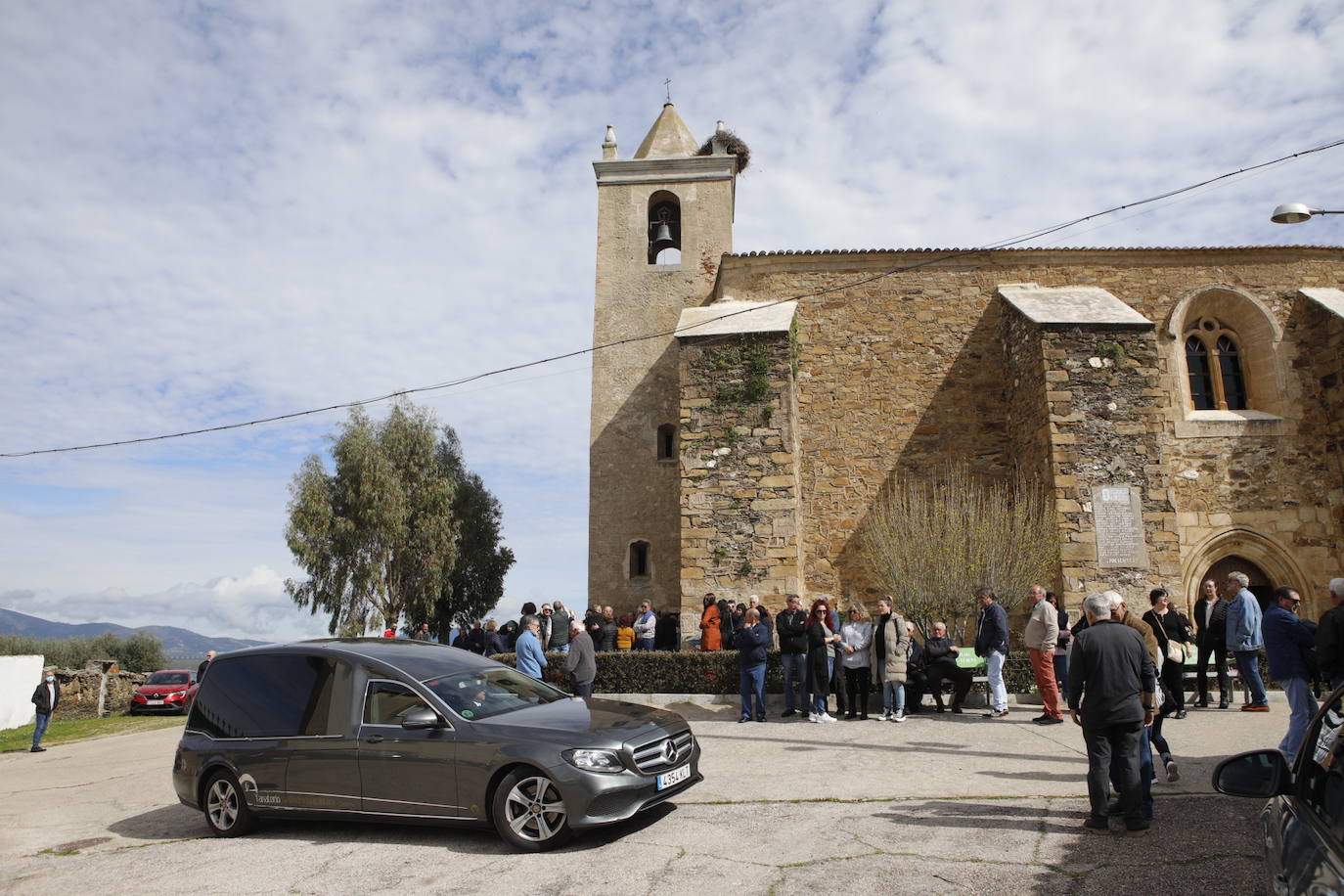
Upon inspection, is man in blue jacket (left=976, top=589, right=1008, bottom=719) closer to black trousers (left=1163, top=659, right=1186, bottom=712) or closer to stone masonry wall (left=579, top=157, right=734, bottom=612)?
black trousers (left=1163, top=659, right=1186, bottom=712)

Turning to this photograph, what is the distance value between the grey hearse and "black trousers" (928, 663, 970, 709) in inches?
187

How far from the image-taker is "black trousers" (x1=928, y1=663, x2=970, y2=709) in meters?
9.72

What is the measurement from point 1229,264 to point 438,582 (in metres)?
19.4

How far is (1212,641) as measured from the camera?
890cm

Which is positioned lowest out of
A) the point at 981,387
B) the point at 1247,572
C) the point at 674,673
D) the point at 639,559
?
the point at 674,673

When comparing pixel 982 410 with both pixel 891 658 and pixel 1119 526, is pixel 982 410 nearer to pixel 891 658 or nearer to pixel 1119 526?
pixel 1119 526

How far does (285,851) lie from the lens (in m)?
5.57

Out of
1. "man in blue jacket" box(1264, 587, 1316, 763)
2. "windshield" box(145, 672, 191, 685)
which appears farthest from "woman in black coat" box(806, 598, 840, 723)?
"windshield" box(145, 672, 191, 685)

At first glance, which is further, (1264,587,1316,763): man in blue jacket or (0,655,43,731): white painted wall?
(0,655,43,731): white painted wall

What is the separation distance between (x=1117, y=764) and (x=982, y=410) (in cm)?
1212

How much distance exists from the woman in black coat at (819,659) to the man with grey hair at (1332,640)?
4.60 m

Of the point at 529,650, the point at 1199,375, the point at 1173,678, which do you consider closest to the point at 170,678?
the point at 529,650

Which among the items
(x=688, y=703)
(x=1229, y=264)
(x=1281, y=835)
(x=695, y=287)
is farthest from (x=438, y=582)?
(x=1281, y=835)

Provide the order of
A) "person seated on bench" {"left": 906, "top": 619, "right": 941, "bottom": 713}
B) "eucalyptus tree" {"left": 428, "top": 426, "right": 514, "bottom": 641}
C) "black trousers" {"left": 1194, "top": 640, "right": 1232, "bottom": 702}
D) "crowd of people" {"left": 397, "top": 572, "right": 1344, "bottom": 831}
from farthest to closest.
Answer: "eucalyptus tree" {"left": 428, "top": 426, "right": 514, "bottom": 641}, "person seated on bench" {"left": 906, "top": 619, "right": 941, "bottom": 713}, "black trousers" {"left": 1194, "top": 640, "right": 1232, "bottom": 702}, "crowd of people" {"left": 397, "top": 572, "right": 1344, "bottom": 831}
